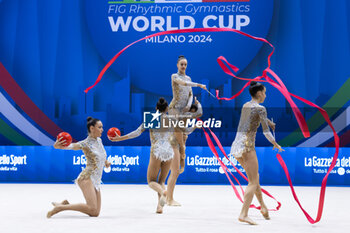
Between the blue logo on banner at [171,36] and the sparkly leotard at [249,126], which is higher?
the blue logo on banner at [171,36]

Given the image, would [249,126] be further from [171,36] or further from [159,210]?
[171,36]

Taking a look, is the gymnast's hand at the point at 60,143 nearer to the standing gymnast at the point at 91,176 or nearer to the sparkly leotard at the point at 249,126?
the standing gymnast at the point at 91,176

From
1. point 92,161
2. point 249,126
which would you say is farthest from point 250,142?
point 92,161

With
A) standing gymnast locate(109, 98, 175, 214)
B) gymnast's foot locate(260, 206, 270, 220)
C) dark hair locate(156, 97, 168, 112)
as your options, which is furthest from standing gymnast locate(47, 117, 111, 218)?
gymnast's foot locate(260, 206, 270, 220)

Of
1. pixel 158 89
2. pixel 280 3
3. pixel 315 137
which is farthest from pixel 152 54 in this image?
pixel 315 137

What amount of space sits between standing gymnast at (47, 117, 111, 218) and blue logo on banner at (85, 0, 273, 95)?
5.13m

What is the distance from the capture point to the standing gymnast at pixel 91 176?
5789 millimetres

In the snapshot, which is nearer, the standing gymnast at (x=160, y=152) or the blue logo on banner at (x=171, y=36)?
the standing gymnast at (x=160, y=152)

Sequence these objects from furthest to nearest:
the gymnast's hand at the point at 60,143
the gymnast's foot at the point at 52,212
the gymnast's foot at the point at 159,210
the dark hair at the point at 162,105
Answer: the dark hair at the point at 162,105
the gymnast's foot at the point at 159,210
the gymnast's foot at the point at 52,212
the gymnast's hand at the point at 60,143

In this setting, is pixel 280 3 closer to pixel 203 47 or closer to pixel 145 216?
pixel 203 47

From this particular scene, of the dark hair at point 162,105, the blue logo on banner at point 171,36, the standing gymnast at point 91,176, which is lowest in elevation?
the standing gymnast at point 91,176

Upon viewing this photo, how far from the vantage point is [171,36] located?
11.2 metres

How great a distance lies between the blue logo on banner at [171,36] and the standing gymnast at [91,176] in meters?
5.13

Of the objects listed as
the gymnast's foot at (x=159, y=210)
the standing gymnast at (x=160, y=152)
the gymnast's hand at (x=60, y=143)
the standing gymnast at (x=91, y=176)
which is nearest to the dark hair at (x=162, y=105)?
the standing gymnast at (x=160, y=152)
